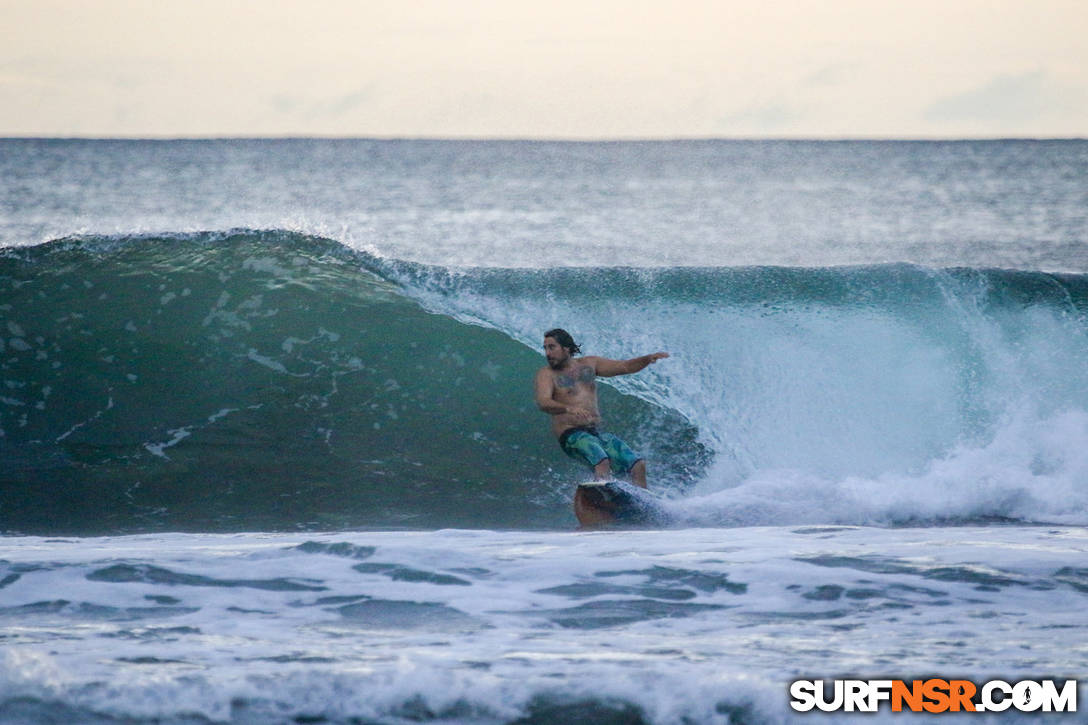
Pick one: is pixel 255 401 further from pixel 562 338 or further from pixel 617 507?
pixel 617 507

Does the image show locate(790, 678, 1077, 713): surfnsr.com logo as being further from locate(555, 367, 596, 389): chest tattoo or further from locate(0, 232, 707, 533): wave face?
locate(0, 232, 707, 533): wave face

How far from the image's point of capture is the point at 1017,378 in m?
11.1

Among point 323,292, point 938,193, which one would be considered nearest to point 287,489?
point 323,292

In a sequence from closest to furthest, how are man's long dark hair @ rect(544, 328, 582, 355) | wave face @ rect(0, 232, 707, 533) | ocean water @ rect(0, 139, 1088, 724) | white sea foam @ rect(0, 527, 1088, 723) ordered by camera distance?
white sea foam @ rect(0, 527, 1088, 723) → ocean water @ rect(0, 139, 1088, 724) → man's long dark hair @ rect(544, 328, 582, 355) → wave face @ rect(0, 232, 707, 533)

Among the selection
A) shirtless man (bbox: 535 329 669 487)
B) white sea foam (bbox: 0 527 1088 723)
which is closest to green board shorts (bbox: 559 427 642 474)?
shirtless man (bbox: 535 329 669 487)

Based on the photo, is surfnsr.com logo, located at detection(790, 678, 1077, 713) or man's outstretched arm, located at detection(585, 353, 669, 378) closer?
surfnsr.com logo, located at detection(790, 678, 1077, 713)

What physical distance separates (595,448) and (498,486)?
6.05 ft

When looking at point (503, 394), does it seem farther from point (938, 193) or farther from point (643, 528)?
point (938, 193)

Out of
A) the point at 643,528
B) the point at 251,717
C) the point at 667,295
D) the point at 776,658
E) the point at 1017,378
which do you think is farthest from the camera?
the point at 667,295

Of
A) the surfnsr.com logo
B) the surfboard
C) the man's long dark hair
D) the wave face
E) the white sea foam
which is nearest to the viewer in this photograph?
the surfnsr.com logo

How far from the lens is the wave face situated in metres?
9.26

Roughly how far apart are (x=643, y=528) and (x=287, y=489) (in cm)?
302

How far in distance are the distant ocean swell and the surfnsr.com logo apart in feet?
11.1

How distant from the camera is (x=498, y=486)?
32.2 feet
